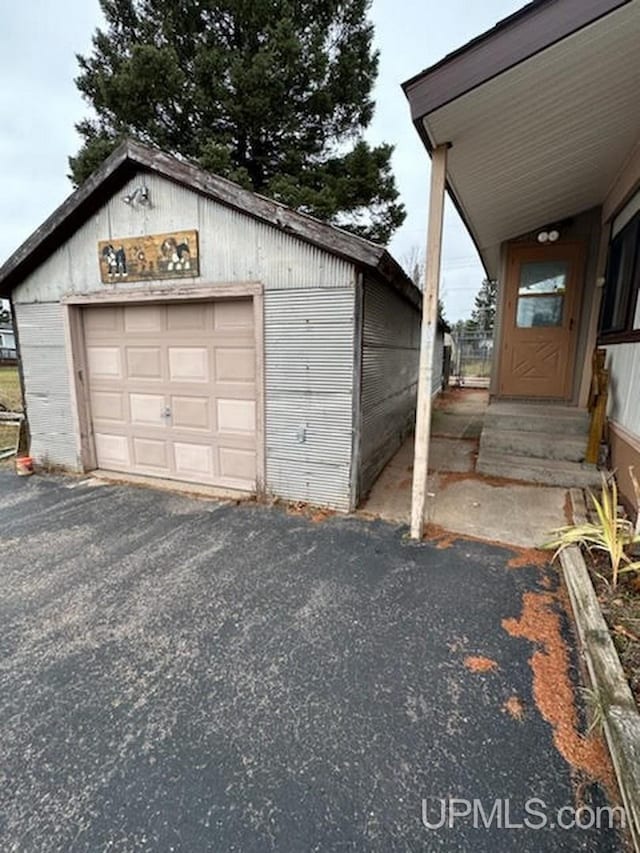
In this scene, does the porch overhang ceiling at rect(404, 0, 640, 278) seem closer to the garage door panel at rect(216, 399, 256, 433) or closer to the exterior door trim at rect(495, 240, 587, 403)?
the exterior door trim at rect(495, 240, 587, 403)

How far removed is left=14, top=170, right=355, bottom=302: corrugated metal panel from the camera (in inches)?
155

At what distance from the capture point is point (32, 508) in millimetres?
4441

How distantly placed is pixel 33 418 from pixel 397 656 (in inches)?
236

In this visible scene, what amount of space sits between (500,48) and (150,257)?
3.76 m

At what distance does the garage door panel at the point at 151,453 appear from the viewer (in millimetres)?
5223

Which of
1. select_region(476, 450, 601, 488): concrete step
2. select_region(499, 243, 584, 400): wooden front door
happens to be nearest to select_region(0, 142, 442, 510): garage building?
select_region(476, 450, 601, 488): concrete step

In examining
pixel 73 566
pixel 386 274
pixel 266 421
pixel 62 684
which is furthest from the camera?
pixel 266 421

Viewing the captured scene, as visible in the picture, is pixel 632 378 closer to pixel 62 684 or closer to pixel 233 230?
pixel 233 230

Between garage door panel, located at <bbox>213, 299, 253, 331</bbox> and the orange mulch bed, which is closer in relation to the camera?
the orange mulch bed

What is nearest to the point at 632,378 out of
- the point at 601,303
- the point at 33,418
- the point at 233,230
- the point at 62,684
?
the point at 601,303

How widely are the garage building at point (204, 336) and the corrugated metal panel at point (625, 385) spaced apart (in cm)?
253

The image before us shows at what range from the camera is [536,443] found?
5098mm

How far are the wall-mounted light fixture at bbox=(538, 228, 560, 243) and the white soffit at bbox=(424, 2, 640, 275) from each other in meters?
0.54

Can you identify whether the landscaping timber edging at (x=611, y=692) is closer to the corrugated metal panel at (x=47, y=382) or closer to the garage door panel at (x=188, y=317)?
the garage door panel at (x=188, y=317)
